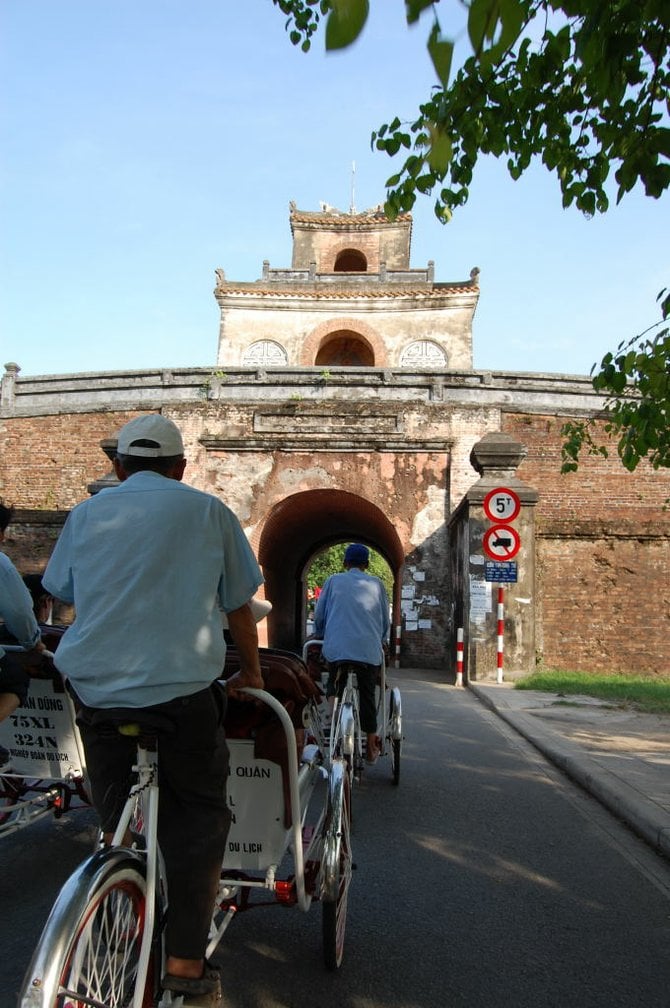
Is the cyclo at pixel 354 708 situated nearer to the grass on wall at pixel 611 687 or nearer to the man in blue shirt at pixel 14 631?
the man in blue shirt at pixel 14 631

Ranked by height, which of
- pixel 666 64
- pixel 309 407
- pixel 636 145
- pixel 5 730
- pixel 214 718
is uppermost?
A: pixel 309 407

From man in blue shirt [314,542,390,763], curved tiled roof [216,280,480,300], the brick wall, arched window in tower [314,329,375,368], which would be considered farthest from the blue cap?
curved tiled roof [216,280,480,300]

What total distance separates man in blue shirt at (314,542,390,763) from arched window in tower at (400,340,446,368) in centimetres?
2355

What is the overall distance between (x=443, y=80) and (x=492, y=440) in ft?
39.9

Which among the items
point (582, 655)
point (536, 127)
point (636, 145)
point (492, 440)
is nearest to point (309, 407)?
point (492, 440)

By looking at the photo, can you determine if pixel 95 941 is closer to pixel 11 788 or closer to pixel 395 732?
pixel 11 788

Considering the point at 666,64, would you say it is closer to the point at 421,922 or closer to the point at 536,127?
the point at 536,127

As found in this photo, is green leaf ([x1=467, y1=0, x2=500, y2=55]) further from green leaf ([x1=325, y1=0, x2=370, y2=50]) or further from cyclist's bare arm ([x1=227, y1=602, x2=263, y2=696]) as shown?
cyclist's bare arm ([x1=227, y1=602, x2=263, y2=696])

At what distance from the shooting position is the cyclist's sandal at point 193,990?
2082 millimetres

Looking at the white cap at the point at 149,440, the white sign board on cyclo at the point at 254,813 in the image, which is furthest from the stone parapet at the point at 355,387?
the white cap at the point at 149,440

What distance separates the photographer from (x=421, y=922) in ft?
11.1

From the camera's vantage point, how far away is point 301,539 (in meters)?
21.8

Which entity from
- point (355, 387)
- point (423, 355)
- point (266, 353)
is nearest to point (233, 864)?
point (355, 387)

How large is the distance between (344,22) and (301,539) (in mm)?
20527
